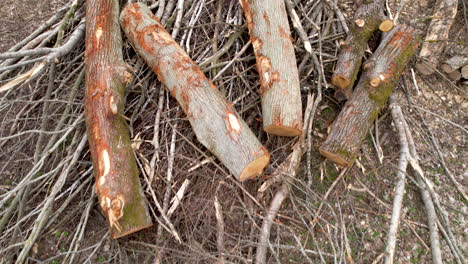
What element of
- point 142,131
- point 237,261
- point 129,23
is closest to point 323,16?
point 129,23

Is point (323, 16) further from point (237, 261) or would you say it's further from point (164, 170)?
point (237, 261)

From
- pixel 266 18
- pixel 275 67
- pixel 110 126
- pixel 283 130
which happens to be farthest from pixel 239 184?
pixel 266 18

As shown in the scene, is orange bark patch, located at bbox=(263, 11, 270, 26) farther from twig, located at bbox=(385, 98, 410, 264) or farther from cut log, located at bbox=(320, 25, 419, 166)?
twig, located at bbox=(385, 98, 410, 264)

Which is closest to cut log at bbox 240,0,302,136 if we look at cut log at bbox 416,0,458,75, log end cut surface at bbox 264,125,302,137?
log end cut surface at bbox 264,125,302,137

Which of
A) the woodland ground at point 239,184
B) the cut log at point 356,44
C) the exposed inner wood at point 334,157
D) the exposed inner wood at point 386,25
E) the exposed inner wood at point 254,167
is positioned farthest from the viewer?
the exposed inner wood at point 386,25

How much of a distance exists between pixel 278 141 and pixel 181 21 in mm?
1433

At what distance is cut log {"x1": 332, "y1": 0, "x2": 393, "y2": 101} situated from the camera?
2.65 metres

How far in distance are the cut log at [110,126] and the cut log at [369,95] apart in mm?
1421

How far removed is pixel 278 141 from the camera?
2.63 m

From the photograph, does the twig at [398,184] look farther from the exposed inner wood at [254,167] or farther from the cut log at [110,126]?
the cut log at [110,126]

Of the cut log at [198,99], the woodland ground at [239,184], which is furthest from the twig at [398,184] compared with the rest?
the cut log at [198,99]

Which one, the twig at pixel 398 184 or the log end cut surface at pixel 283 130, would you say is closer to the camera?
the twig at pixel 398 184

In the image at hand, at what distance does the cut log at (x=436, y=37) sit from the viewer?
9.55ft

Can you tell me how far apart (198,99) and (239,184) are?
68cm
